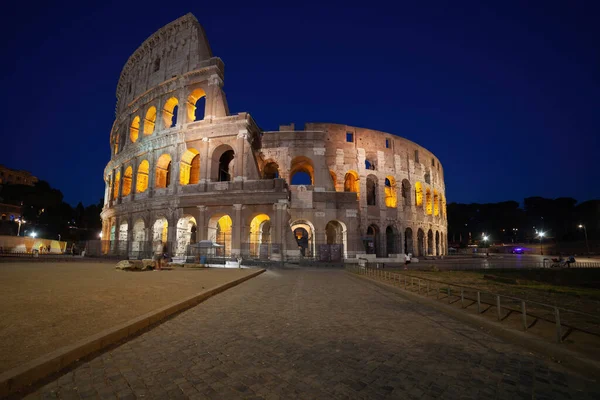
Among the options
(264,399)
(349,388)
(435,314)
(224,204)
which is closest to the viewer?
(264,399)

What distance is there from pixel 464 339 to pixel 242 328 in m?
3.57

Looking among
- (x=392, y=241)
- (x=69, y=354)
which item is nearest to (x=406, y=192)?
(x=392, y=241)

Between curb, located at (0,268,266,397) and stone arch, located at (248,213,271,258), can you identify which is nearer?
curb, located at (0,268,266,397)

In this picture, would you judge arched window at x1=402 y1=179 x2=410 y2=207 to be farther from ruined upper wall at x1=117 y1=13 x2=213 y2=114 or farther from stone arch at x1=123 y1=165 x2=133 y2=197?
stone arch at x1=123 y1=165 x2=133 y2=197

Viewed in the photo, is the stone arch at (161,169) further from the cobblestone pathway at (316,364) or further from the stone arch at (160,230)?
the cobblestone pathway at (316,364)

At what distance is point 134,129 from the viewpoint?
36.5 metres

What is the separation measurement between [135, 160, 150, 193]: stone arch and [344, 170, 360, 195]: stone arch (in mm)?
21968

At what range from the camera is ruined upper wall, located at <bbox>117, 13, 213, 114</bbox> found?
105 ft

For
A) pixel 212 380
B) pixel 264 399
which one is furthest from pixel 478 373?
pixel 212 380

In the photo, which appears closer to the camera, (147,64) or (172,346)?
(172,346)

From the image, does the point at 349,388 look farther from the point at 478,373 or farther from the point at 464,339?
the point at 464,339

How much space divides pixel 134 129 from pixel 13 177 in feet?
218

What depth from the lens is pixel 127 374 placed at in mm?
3350

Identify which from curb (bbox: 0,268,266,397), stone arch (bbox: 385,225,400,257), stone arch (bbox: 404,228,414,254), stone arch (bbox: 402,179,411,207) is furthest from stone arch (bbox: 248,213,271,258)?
curb (bbox: 0,268,266,397)
